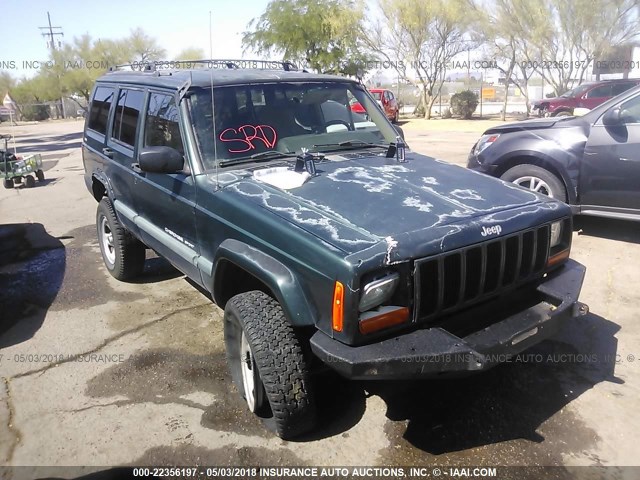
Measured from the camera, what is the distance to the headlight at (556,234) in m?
3.26

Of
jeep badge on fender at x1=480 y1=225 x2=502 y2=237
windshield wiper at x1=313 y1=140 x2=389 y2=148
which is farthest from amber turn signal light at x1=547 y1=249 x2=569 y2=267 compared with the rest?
windshield wiper at x1=313 y1=140 x2=389 y2=148

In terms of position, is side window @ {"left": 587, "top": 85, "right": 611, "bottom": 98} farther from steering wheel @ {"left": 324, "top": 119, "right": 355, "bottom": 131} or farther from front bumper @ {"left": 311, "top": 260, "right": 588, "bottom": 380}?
front bumper @ {"left": 311, "top": 260, "right": 588, "bottom": 380}

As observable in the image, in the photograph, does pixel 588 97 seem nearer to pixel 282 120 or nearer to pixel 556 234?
pixel 556 234

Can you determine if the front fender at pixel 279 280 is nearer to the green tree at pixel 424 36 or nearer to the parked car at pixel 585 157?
the parked car at pixel 585 157

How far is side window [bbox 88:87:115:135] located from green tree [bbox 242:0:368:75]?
22.5 m

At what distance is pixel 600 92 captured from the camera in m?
19.5

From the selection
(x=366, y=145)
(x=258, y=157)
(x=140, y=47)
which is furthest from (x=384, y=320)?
(x=140, y=47)

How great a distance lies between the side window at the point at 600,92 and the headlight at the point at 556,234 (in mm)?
18830

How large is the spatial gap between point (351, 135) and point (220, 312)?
1.91 metres

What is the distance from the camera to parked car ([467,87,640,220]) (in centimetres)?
552

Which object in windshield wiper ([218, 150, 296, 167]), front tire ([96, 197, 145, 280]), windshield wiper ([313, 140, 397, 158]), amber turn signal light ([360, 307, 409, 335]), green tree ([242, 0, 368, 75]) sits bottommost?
front tire ([96, 197, 145, 280])

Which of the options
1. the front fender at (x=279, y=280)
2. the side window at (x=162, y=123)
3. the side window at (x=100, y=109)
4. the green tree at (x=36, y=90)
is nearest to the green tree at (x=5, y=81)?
the green tree at (x=36, y=90)

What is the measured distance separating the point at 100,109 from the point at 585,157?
16.8 ft

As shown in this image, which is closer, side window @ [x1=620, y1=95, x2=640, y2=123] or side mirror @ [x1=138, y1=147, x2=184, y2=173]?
side mirror @ [x1=138, y1=147, x2=184, y2=173]
